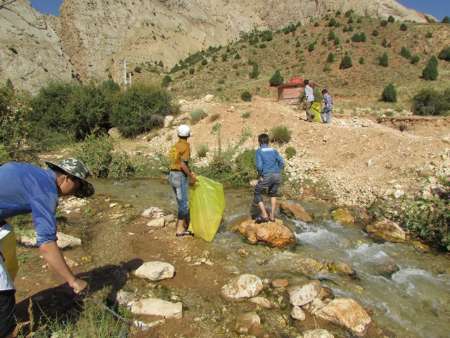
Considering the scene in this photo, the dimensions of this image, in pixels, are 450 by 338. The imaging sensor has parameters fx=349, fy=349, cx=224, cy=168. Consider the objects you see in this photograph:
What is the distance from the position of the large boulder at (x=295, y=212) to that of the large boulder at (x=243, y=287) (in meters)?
3.30

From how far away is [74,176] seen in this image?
2.67 m

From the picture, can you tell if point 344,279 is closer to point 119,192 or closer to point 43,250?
point 43,250

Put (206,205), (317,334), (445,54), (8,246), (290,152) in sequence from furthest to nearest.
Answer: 1. (445,54)
2. (290,152)
3. (206,205)
4. (317,334)
5. (8,246)

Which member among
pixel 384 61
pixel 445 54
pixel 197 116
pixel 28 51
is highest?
pixel 28 51

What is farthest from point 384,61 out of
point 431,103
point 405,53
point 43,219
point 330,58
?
point 43,219

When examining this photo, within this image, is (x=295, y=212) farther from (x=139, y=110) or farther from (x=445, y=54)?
(x=445, y=54)

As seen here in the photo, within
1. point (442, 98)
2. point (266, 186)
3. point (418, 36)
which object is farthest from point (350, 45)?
point (266, 186)

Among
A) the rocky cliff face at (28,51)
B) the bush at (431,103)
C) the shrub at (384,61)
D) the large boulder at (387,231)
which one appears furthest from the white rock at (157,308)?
the shrub at (384,61)

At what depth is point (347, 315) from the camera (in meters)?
4.00

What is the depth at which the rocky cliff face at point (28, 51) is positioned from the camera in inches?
1304

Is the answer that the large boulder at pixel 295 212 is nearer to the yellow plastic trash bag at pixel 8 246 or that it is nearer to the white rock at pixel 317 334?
the white rock at pixel 317 334

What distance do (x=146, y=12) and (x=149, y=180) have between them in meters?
53.9

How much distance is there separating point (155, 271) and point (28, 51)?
38.4 m

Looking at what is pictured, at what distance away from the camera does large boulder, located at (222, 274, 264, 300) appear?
432 cm
